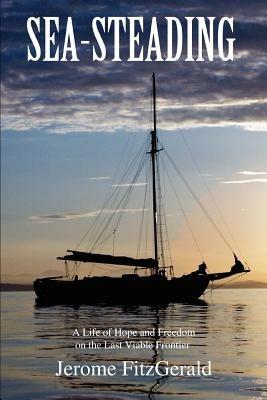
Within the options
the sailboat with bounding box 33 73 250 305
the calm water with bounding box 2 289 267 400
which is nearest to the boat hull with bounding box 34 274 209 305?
the sailboat with bounding box 33 73 250 305

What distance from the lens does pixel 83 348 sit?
31.0 metres

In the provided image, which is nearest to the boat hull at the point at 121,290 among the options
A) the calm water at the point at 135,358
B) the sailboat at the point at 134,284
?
the sailboat at the point at 134,284

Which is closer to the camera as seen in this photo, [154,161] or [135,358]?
[135,358]

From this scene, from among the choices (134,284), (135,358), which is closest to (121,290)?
(134,284)

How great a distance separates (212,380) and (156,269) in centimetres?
5119

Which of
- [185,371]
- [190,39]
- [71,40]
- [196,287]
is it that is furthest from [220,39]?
[196,287]

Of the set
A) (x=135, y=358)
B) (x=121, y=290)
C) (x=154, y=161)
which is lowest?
(x=135, y=358)

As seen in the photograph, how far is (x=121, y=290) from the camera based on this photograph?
7306 cm

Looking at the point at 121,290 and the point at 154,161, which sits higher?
the point at 154,161

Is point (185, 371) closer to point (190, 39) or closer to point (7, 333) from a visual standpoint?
point (190, 39)

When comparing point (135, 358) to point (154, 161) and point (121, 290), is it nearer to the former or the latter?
point (121, 290)

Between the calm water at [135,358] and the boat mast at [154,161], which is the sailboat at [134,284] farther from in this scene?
the calm water at [135,358]

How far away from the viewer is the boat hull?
72.9 metres

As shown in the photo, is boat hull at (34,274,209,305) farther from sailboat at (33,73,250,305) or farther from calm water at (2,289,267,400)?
calm water at (2,289,267,400)
